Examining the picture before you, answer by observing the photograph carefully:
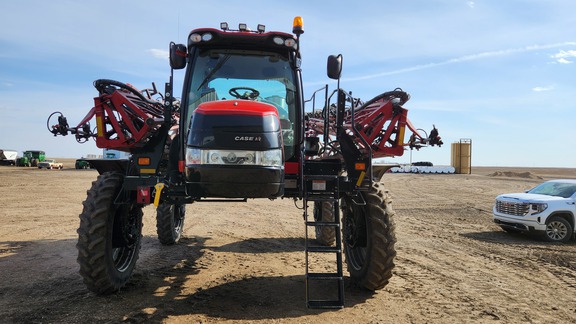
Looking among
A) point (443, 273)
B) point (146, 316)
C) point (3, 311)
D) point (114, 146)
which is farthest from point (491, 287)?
point (3, 311)

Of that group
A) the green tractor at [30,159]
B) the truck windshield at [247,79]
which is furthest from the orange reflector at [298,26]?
the green tractor at [30,159]

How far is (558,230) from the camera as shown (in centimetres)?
1182

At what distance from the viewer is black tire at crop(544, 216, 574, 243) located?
11.7 metres

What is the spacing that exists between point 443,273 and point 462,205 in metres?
14.4

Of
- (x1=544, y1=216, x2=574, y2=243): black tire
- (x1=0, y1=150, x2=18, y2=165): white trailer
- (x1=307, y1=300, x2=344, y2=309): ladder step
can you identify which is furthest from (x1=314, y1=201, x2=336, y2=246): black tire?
(x1=0, y1=150, x2=18, y2=165): white trailer

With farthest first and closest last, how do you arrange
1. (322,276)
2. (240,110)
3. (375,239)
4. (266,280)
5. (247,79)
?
1. (266,280)
2. (247,79)
3. (375,239)
4. (322,276)
5. (240,110)

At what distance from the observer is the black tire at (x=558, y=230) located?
11.7 metres

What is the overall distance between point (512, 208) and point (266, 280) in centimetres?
907

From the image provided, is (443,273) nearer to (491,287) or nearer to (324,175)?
(491,287)

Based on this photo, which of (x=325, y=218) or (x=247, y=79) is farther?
(x=325, y=218)

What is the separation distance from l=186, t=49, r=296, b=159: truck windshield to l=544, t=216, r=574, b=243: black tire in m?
9.52

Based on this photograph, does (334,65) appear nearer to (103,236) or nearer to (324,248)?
(324,248)

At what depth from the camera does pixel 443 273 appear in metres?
7.43

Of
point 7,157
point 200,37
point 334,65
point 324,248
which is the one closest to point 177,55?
point 200,37
